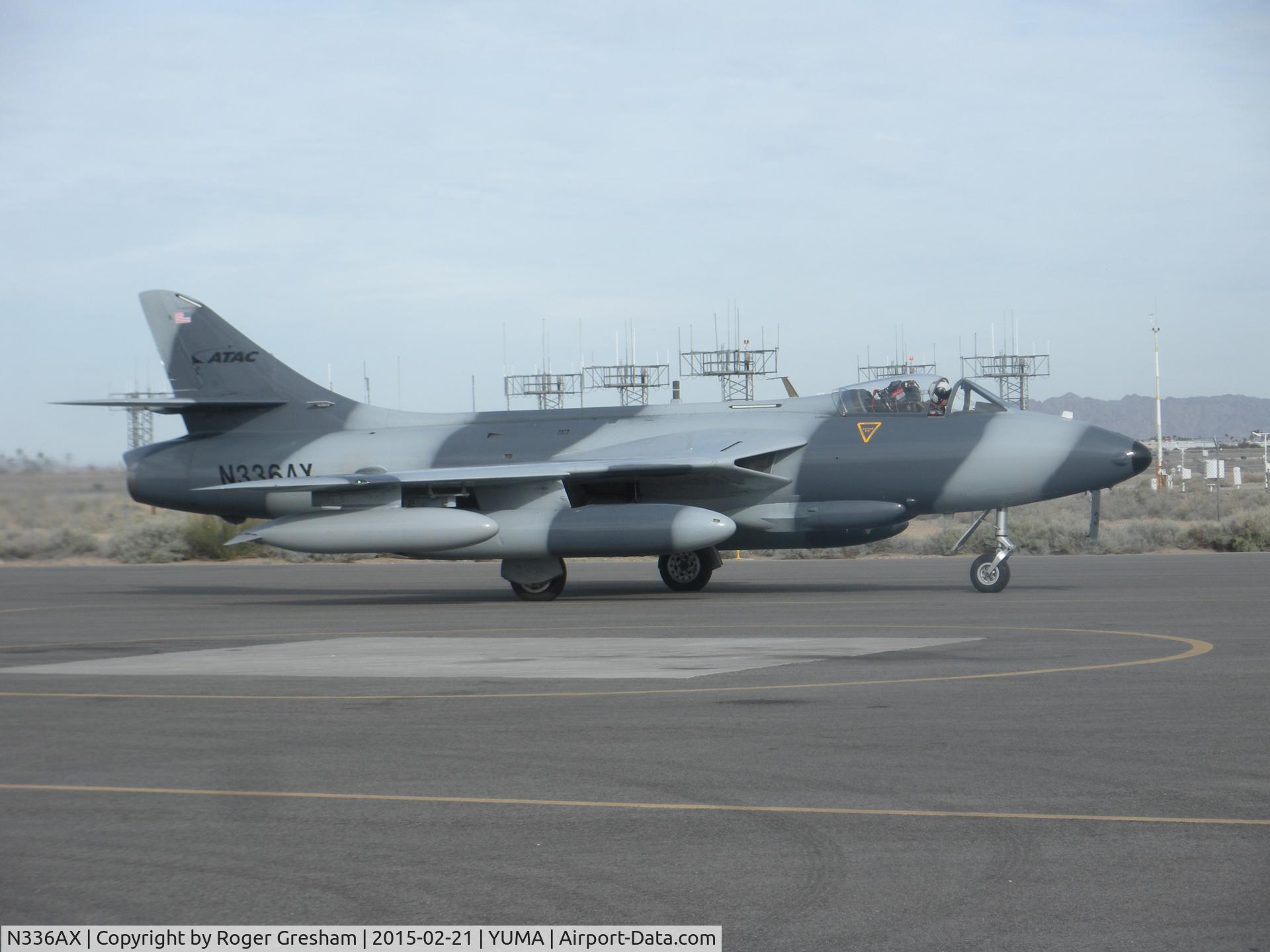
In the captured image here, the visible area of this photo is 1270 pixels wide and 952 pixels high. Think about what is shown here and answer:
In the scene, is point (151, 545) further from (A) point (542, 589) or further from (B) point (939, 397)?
(B) point (939, 397)

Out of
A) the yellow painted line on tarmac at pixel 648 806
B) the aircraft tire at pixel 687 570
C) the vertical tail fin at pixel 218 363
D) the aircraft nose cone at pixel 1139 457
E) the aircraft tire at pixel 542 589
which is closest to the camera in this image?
the yellow painted line on tarmac at pixel 648 806

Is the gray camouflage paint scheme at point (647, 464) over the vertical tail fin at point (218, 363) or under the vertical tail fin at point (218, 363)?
under

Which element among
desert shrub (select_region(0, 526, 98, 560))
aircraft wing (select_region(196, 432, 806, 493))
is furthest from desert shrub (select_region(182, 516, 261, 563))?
aircraft wing (select_region(196, 432, 806, 493))

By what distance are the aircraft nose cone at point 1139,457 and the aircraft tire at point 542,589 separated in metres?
8.61

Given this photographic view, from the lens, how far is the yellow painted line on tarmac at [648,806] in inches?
257

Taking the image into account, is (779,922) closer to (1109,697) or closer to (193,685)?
(1109,697)

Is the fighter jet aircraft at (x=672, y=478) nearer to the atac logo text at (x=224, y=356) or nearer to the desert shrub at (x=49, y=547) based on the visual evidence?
the atac logo text at (x=224, y=356)

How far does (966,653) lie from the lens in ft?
43.4

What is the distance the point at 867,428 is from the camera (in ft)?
72.1

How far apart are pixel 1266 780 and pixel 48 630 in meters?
15.1

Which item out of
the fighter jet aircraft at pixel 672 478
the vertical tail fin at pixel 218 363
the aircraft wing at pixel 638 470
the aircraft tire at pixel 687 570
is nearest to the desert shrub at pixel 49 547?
the vertical tail fin at pixel 218 363

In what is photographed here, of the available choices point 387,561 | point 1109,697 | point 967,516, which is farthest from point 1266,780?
point 967,516

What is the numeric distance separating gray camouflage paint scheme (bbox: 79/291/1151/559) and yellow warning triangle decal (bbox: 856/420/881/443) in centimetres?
7

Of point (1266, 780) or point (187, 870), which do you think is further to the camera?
point (1266, 780)
